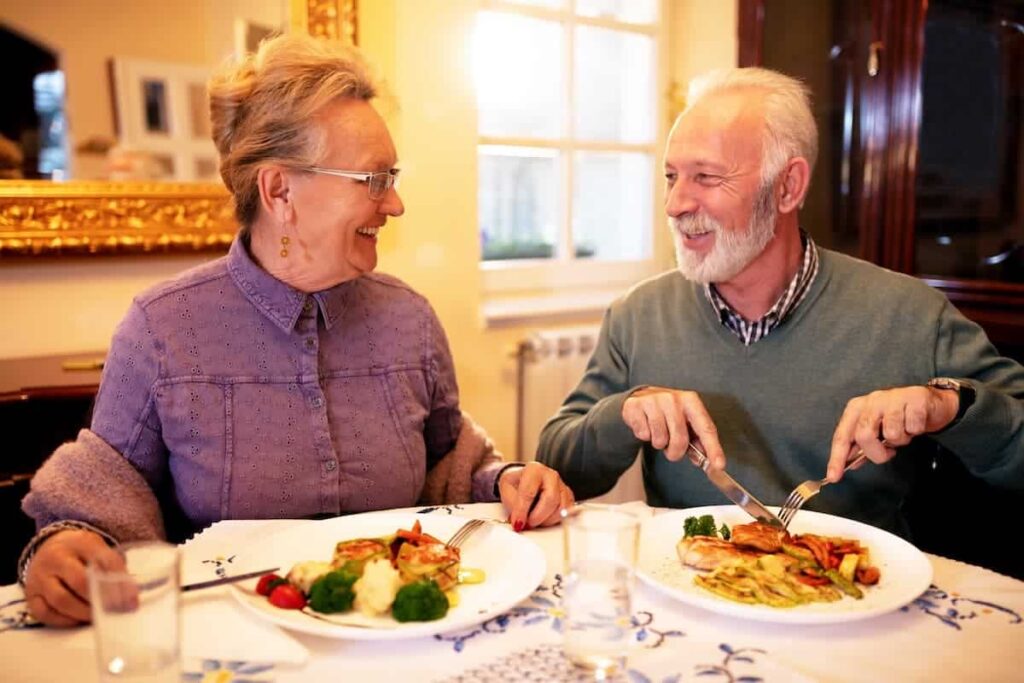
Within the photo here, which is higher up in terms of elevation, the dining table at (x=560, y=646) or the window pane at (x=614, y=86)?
the window pane at (x=614, y=86)

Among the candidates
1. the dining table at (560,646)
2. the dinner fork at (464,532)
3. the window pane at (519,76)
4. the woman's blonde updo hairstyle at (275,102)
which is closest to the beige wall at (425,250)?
the window pane at (519,76)

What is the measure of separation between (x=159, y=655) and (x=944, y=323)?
54.0 inches

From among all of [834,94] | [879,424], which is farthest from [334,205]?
[834,94]

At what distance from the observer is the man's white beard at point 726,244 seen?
5.35 feet

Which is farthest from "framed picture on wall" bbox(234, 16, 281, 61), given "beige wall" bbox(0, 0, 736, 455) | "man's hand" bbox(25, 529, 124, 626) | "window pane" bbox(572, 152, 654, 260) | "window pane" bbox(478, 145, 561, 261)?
"man's hand" bbox(25, 529, 124, 626)

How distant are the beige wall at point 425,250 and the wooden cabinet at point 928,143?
1054mm

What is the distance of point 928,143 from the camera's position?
234cm

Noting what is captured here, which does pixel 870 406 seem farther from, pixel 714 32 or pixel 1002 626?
pixel 714 32

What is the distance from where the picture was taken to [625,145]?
131 inches

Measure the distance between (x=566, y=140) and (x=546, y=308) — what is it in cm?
63

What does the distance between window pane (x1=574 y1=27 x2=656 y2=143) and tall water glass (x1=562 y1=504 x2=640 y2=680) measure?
8.49ft

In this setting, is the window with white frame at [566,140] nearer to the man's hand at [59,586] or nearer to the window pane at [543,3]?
the window pane at [543,3]

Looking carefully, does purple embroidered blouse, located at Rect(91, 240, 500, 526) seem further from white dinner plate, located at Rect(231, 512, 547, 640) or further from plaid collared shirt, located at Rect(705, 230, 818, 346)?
plaid collared shirt, located at Rect(705, 230, 818, 346)

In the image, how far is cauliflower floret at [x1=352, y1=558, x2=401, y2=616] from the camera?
0.95m
